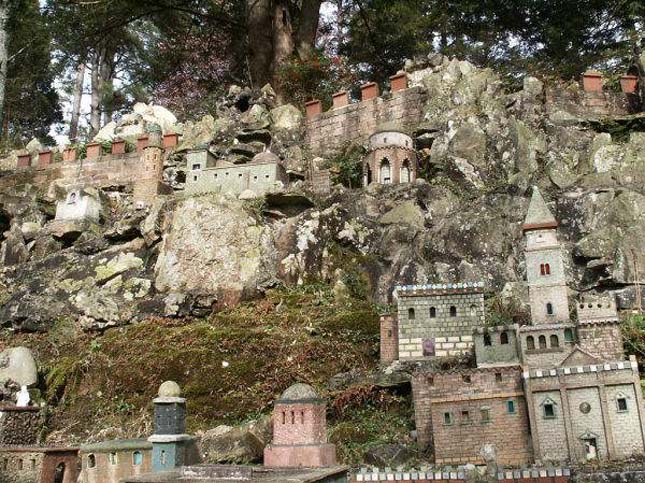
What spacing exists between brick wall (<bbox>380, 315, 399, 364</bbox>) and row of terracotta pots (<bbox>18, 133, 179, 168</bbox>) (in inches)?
689

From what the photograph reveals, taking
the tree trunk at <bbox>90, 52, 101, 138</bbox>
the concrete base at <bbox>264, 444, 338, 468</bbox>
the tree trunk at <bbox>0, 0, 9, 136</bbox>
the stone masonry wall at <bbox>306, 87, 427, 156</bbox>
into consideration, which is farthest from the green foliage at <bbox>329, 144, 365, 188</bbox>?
the tree trunk at <bbox>90, 52, 101, 138</bbox>

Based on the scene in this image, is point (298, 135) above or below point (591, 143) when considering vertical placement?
above

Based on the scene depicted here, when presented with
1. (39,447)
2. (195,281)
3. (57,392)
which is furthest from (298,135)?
(39,447)

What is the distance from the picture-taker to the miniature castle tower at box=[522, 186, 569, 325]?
20.6 meters

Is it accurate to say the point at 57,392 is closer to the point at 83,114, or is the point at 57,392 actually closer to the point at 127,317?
the point at 127,317

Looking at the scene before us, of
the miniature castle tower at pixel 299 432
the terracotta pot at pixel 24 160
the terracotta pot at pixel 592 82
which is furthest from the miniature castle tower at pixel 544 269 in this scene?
the terracotta pot at pixel 24 160

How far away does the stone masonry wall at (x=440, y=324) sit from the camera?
2114 cm

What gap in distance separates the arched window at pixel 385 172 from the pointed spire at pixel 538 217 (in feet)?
23.6

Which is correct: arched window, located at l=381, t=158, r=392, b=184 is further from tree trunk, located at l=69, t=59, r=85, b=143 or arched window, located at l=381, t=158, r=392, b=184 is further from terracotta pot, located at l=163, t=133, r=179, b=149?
tree trunk, located at l=69, t=59, r=85, b=143

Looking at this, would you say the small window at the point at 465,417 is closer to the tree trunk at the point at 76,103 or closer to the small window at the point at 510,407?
the small window at the point at 510,407

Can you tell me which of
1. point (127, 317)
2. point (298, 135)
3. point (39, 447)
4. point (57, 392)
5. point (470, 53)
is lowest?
point (39, 447)

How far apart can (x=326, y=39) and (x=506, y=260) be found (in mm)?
24152

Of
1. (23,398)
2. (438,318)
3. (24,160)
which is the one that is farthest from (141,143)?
(438,318)

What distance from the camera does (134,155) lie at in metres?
34.6
